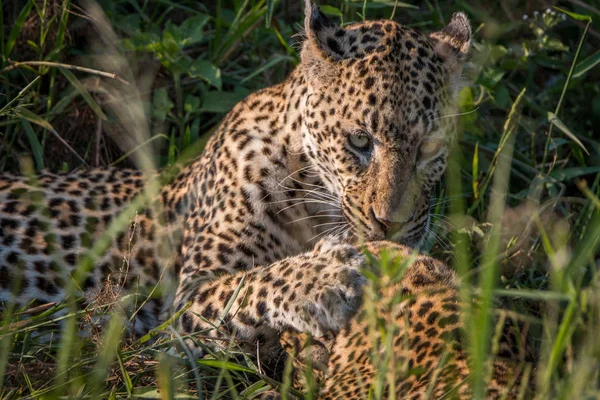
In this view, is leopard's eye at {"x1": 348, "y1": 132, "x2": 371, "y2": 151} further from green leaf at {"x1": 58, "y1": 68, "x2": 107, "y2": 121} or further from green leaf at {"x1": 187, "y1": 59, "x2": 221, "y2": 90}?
green leaf at {"x1": 58, "y1": 68, "x2": 107, "y2": 121}

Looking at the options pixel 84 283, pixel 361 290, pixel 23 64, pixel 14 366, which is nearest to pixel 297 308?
pixel 361 290

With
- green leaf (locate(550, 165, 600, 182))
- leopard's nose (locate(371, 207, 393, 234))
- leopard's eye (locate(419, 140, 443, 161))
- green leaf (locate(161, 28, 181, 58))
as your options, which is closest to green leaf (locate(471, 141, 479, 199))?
green leaf (locate(550, 165, 600, 182))

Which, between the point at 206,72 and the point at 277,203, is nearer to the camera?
the point at 277,203

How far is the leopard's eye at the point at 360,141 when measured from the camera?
5246 millimetres

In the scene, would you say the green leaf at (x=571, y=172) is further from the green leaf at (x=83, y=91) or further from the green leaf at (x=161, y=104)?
the green leaf at (x=83, y=91)

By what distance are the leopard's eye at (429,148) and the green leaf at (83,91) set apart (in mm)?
2157

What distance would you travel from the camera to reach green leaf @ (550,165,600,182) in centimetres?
672

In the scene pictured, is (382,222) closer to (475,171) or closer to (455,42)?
(455,42)

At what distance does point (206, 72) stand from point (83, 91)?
2.75ft

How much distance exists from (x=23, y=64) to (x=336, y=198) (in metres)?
2.29

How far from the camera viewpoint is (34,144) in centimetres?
661

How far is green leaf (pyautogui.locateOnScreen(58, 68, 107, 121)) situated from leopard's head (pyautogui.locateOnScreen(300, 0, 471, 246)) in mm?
1619

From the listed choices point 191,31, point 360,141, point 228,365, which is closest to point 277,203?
point 360,141

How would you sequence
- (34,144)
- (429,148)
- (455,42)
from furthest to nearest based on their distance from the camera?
(34,144) < (455,42) < (429,148)
